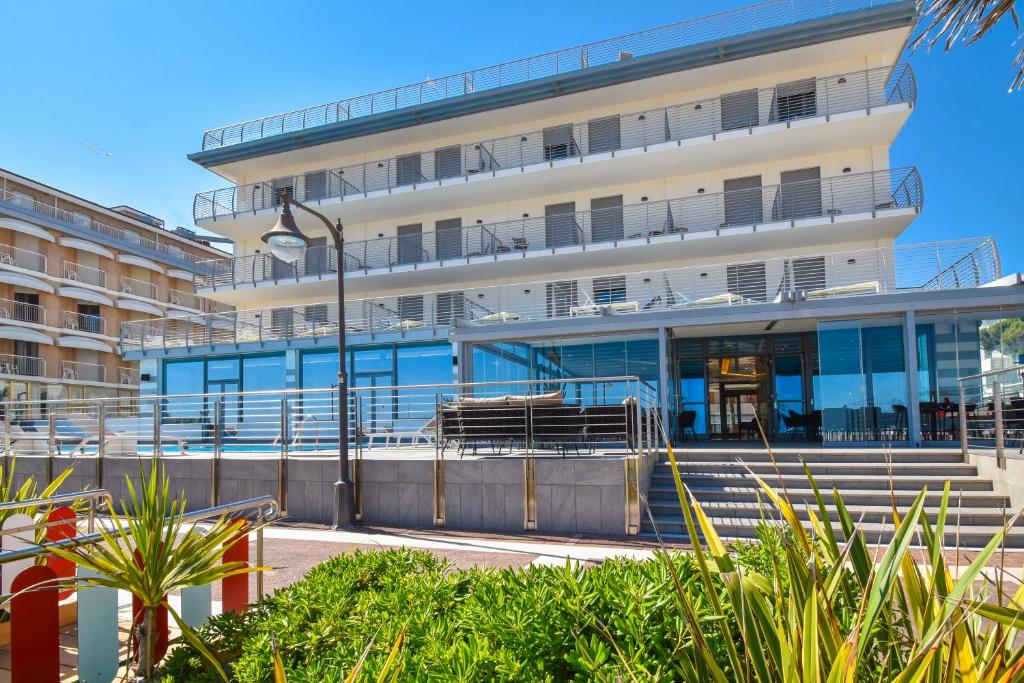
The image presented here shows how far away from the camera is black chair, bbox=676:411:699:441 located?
19.4 metres

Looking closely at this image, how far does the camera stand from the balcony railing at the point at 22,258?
37531 mm

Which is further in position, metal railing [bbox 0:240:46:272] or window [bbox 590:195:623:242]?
metal railing [bbox 0:240:46:272]

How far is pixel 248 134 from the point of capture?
94.6ft

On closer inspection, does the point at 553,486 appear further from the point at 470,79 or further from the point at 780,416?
the point at 470,79

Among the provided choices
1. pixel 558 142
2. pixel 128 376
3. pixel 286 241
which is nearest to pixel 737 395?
pixel 558 142

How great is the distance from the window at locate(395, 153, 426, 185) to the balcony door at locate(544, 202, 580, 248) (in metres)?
6.09

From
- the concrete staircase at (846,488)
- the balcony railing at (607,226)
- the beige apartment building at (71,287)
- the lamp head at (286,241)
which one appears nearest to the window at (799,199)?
the balcony railing at (607,226)

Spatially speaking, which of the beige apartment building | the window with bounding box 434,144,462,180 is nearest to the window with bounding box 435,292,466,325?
the window with bounding box 434,144,462,180

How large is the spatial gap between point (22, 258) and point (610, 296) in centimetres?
3652

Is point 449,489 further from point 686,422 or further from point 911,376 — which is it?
point 686,422

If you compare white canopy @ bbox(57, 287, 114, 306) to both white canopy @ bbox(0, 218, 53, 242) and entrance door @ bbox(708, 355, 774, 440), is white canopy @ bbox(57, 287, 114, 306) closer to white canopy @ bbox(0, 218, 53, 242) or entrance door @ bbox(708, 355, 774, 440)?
white canopy @ bbox(0, 218, 53, 242)

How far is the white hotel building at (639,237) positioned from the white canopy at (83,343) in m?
16.6

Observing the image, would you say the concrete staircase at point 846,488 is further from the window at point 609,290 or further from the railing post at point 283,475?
the window at point 609,290

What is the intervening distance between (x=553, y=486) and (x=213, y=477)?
6.73 m
